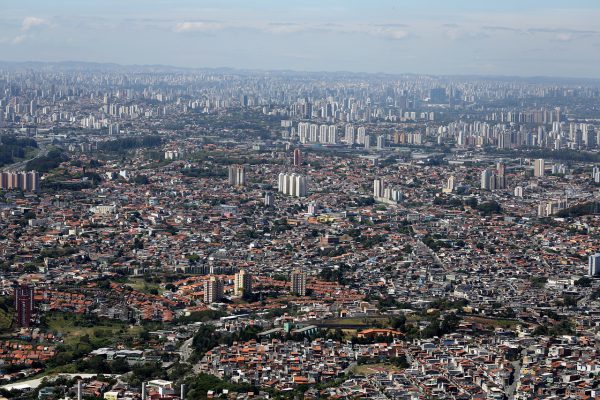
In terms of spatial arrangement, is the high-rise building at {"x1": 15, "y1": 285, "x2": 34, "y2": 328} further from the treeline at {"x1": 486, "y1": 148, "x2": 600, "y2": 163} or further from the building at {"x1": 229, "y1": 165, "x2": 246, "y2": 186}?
the treeline at {"x1": 486, "y1": 148, "x2": 600, "y2": 163}

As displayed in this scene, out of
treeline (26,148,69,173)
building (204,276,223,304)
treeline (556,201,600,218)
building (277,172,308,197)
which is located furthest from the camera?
treeline (26,148,69,173)

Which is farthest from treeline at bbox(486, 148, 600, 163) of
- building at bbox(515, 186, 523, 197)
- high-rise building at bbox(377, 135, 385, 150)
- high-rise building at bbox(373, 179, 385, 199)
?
high-rise building at bbox(373, 179, 385, 199)

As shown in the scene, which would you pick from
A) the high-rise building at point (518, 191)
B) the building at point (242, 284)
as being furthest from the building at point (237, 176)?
the building at point (242, 284)

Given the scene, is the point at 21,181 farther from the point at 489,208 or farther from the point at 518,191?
the point at 518,191

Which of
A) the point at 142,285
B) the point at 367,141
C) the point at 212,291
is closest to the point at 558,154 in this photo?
the point at 367,141

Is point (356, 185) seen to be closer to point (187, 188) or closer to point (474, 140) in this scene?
point (187, 188)

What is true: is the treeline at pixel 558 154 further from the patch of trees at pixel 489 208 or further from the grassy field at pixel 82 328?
the grassy field at pixel 82 328
